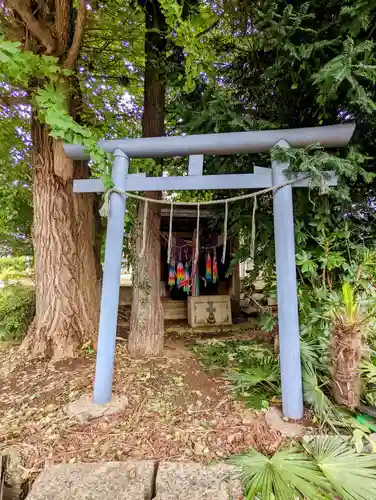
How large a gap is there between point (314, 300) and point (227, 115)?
2002 mm

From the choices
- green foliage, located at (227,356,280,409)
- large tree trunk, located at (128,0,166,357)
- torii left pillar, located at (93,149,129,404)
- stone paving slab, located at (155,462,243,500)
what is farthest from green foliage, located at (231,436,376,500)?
large tree trunk, located at (128,0,166,357)

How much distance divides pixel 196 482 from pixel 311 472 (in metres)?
0.70

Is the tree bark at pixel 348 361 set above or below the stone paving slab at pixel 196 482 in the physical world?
above

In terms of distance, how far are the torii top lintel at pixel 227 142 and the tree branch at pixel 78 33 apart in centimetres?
104

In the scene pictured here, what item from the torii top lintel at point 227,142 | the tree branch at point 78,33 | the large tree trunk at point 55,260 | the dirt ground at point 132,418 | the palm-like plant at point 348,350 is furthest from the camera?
the large tree trunk at point 55,260

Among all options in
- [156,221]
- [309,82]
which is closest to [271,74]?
[309,82]

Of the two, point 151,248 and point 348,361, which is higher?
point 151,248

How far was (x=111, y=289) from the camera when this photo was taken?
247 centimetres

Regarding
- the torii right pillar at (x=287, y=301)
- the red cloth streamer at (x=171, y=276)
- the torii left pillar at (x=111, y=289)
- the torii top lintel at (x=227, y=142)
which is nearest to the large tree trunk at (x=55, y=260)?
the torii top lintel at (x=227, y=142)

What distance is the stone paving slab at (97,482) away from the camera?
154 cm

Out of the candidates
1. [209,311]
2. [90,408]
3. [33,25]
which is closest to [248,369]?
[90,408]

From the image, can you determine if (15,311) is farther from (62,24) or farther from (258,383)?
(62,24)

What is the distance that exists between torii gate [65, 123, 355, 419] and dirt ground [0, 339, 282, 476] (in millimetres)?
295

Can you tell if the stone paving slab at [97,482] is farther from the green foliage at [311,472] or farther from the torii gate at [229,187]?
the torii gate at [229,187]
